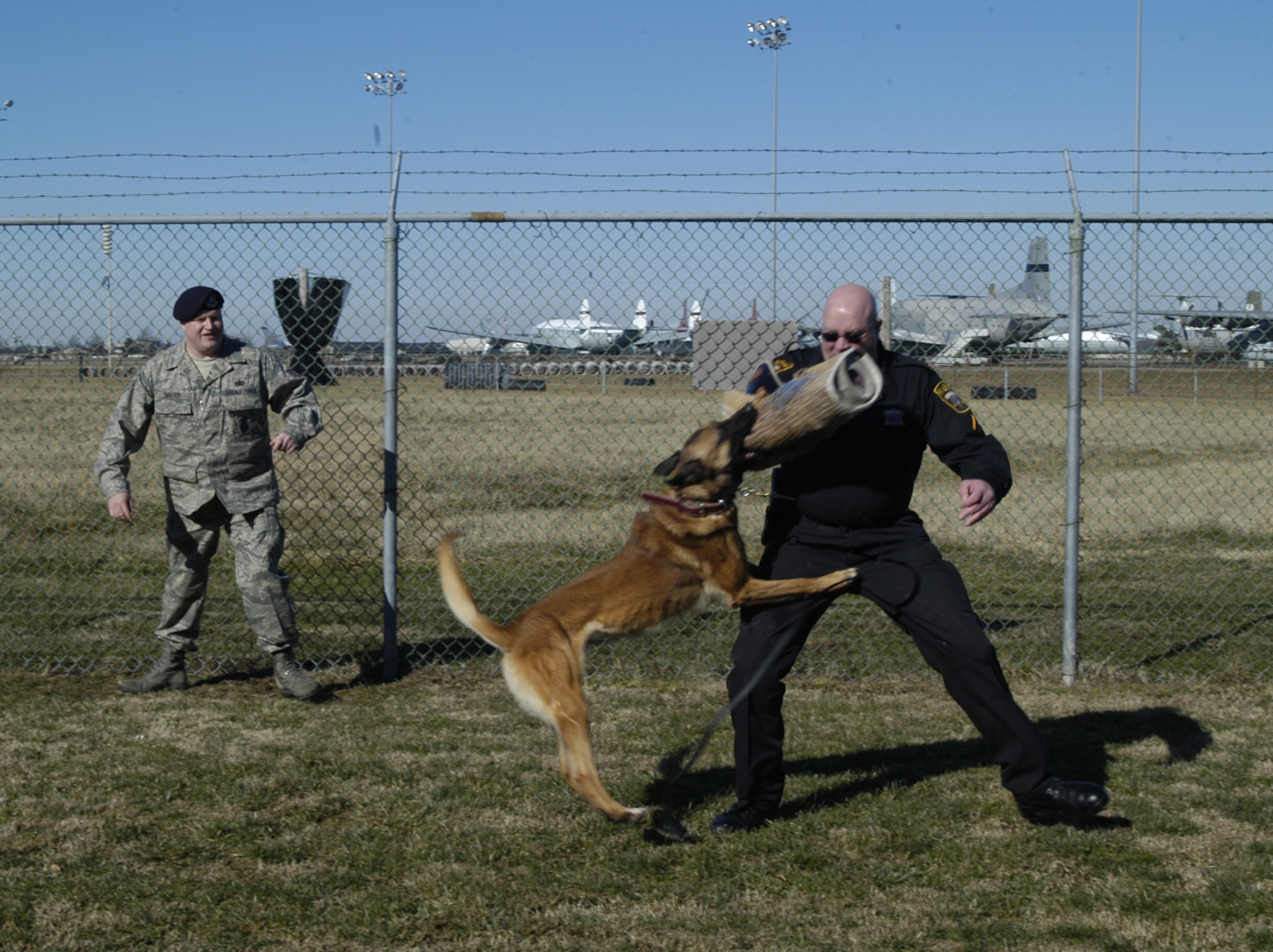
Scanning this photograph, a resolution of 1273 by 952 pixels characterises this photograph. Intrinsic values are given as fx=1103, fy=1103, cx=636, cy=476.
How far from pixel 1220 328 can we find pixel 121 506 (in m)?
5.41

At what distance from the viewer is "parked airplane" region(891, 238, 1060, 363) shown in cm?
543

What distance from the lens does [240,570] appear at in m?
4.91

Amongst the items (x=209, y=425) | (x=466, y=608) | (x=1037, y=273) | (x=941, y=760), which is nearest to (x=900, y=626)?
(x=941, y=760)

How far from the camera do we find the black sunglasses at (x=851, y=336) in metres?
3.47

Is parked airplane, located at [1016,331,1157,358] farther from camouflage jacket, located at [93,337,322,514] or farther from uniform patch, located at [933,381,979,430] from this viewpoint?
camouflage jacket, located at [93,337,322,514]

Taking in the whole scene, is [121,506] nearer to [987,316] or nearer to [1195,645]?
[987,316]

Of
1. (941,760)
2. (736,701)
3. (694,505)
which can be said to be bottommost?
(941,760)

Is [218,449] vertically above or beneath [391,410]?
beneath

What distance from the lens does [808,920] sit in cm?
296

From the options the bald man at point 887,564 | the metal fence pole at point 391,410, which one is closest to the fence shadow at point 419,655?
the metal fence pole at point 391,410

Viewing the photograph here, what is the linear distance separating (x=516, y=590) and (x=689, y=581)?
3.56m

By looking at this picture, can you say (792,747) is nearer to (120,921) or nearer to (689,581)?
(689,581)

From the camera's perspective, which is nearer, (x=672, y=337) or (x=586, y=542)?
(x=672, y=337)

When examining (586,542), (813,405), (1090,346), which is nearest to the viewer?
(813,405)
